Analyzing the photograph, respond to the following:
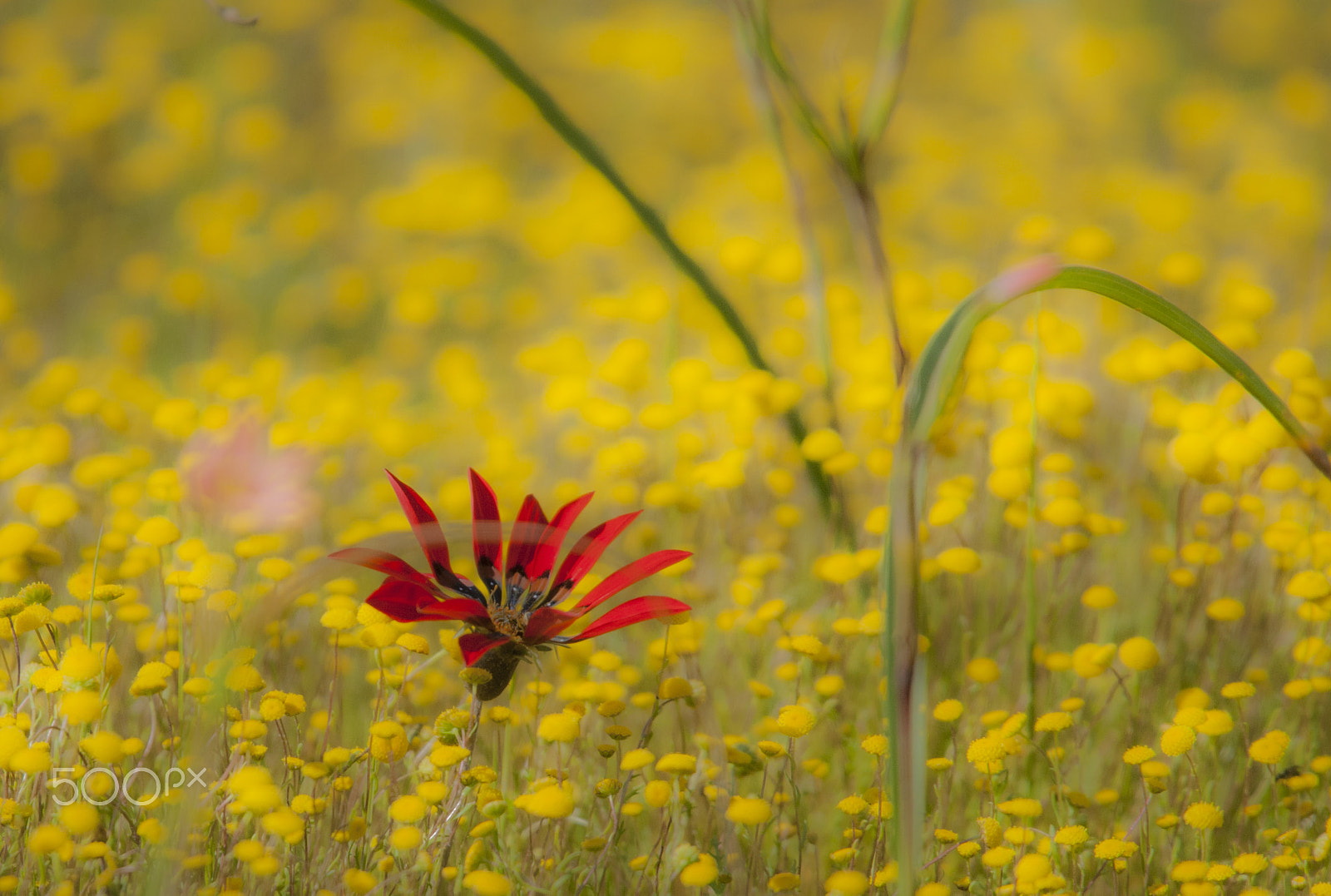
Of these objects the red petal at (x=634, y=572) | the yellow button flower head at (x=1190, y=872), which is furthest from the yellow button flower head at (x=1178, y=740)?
the red petal at (x=634, y=572)

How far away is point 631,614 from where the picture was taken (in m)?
0.89

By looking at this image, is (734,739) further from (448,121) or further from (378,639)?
(448,121)

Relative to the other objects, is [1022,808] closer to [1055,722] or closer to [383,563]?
[1055,722]

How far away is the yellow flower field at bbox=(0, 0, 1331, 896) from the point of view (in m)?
0.89

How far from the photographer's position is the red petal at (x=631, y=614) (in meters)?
0.87

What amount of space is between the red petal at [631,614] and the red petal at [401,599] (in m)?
0.13

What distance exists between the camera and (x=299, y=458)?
1.92m

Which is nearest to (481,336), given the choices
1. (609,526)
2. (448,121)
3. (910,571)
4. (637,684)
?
(448,121)

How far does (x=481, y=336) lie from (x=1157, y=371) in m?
2.51

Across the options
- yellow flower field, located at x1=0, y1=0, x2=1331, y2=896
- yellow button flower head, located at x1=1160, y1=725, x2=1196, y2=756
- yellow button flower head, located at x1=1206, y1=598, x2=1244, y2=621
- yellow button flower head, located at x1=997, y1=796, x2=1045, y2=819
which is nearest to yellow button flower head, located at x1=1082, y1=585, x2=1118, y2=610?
yellow flower field, located at x1=0, y1=0, x2=1331, y2=896

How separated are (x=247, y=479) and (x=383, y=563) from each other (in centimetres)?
79

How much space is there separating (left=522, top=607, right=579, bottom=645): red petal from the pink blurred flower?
57 cm

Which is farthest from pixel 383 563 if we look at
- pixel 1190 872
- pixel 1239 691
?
pixel 1239 691

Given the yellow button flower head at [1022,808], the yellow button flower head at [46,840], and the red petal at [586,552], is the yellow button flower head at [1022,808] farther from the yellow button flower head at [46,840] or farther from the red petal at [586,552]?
the yellow button flower head at [46,840]
